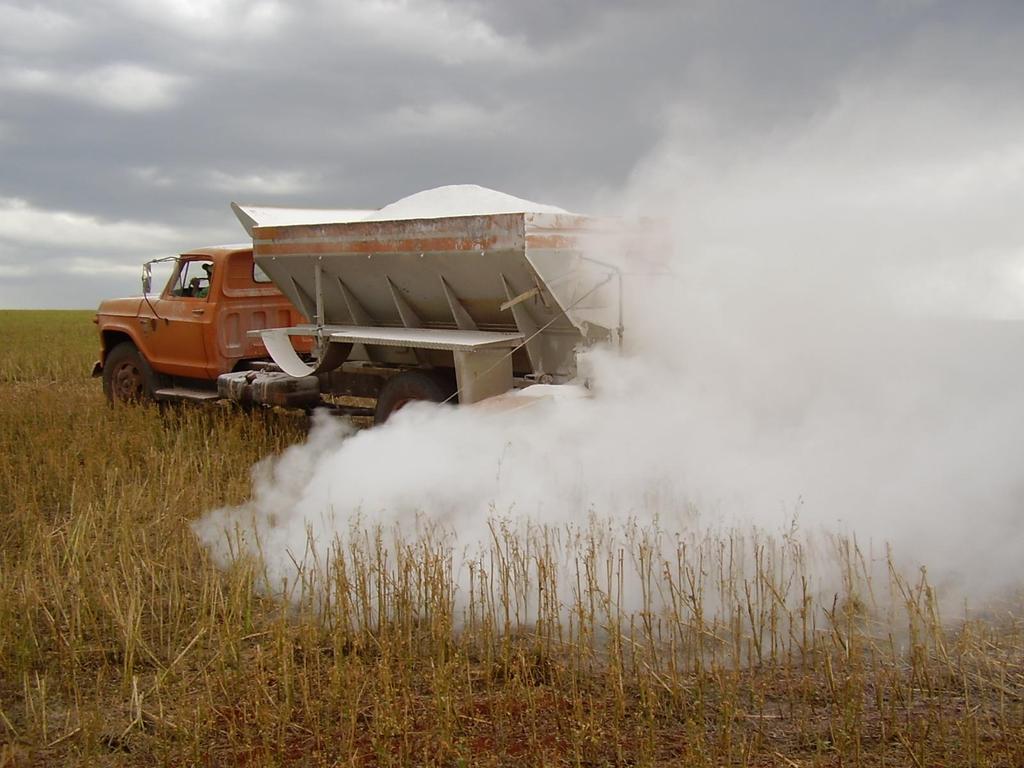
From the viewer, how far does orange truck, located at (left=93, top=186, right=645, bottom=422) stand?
8.19 meters

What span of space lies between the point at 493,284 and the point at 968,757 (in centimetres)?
552

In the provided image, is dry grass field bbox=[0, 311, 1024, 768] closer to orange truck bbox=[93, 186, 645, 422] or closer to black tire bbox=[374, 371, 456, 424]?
orange truck bbox=[93, 186, 645, 422]

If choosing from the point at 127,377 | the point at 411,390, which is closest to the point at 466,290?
the point at 411,390

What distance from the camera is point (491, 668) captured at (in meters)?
4.50

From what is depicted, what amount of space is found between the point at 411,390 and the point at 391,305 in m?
0.98

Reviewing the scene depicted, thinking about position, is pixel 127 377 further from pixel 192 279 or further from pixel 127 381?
pixel 192 279

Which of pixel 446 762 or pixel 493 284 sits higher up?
pixel 493 284

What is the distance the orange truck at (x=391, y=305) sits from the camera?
322 inches

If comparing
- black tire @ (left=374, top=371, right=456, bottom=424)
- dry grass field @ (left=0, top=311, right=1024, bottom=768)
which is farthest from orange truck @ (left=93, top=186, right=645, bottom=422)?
dry grass field @ (left=0, top=311, right=1024, bottom=768)

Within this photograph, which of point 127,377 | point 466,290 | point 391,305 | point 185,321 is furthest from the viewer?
point 127,377

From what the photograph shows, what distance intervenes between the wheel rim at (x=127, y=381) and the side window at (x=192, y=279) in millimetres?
1350

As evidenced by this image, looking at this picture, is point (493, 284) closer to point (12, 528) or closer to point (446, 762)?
point (12, 528)

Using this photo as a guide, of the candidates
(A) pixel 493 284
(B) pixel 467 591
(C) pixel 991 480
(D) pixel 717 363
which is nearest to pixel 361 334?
(A) pixel 493 284

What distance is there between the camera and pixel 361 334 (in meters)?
9.30
